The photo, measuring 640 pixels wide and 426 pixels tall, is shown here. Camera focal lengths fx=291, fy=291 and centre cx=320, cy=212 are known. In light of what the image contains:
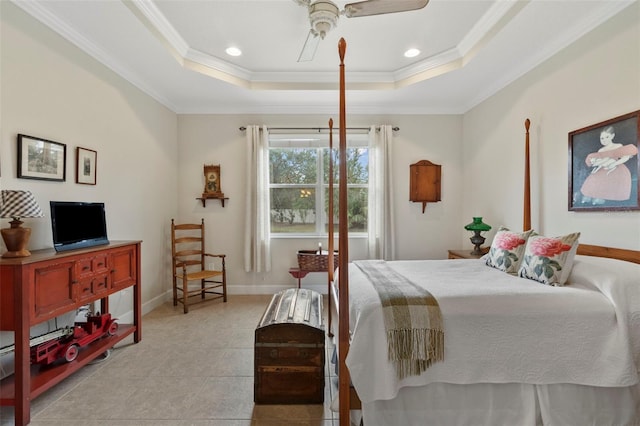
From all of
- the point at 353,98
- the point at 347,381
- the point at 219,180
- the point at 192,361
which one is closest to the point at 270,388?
the point at 347,381

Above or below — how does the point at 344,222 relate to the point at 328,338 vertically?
above

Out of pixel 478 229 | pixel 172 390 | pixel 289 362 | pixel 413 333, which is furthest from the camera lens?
pixel 478 229

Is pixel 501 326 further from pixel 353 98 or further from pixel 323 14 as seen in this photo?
pixel 353 98

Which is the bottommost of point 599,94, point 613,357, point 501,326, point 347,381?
point 347,381

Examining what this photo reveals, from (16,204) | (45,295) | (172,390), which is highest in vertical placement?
(16,204)

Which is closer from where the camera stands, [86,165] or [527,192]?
[86,165]

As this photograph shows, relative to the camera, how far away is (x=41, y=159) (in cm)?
222

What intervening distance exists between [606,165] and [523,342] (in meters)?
1.59

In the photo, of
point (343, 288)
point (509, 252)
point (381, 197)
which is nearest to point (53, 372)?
point (343, 288)

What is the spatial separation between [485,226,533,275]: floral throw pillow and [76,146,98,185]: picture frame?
12.0 ft

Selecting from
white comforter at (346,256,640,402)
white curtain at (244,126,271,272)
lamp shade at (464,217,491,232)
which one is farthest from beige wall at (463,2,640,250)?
white curtain at (244,126,271,272)

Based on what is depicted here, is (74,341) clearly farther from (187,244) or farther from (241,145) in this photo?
(241,145)

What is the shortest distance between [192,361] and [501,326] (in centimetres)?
232

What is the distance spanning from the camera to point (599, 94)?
222cm
